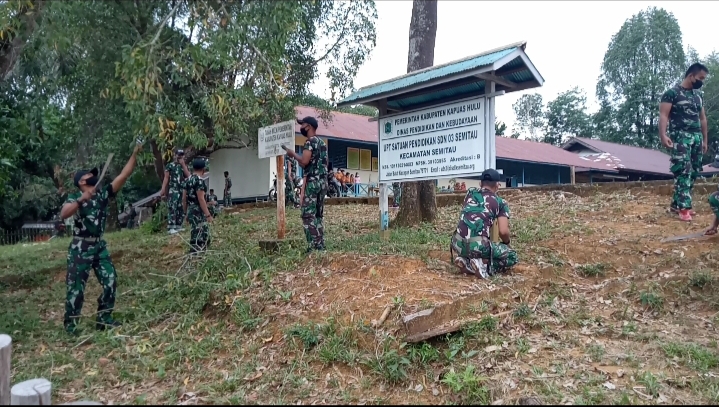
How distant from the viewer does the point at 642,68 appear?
3944cm

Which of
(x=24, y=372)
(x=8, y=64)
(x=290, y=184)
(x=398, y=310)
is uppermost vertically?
(x=8, y=64)

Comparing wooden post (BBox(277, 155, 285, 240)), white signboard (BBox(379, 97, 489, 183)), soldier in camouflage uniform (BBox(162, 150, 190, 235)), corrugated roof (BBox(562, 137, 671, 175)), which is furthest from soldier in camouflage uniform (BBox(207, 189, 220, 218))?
corrugated roof (BBox(562, 137, 671, 175))

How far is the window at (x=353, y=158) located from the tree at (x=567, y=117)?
28.4 m

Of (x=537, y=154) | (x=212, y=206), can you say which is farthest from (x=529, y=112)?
(x=212, y=206)

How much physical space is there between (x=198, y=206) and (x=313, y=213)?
2253 millimetres

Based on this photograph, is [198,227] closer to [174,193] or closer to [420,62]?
[174,193]

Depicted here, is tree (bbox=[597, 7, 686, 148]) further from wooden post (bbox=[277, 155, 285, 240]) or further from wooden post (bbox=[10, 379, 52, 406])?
wooden post (bbox=[10, 379, 52, 406])

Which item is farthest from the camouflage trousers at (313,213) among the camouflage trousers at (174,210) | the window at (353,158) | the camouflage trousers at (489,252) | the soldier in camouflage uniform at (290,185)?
the window at (353,158)

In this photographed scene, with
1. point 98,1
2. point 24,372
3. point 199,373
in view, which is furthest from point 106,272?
point 98,1

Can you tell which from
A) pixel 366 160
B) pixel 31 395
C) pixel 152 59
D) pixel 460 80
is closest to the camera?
pixel 31 395

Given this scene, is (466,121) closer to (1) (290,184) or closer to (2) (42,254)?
(1) (290,184)

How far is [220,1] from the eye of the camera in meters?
5.94

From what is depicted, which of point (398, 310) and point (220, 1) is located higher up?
point (220, 1)

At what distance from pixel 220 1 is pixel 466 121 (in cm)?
310
